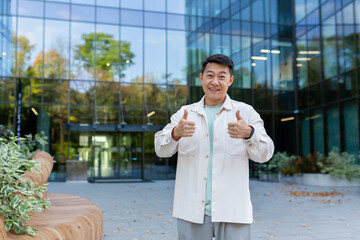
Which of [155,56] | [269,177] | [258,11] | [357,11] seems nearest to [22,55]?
[155,56]

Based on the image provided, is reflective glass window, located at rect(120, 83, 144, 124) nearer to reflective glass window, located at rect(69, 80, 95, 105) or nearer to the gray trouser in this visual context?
reflective glass window, located at rect(69, 80, 95, 105)

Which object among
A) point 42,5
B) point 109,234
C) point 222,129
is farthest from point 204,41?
point 222,129

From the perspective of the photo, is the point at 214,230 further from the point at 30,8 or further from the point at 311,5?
the point at 311,5

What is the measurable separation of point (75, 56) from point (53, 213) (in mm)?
18176

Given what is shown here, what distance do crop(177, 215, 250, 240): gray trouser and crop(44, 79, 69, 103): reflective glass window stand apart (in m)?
20.2

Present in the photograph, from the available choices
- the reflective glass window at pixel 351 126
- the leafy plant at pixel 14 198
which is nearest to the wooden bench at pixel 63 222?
the leafy plant at pixel 14 198

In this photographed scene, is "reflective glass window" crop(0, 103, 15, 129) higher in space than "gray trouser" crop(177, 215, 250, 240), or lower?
higher

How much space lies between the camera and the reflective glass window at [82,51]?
22.0 meters

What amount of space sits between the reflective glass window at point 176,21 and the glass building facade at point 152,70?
6 cm

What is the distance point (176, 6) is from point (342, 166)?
13.6m

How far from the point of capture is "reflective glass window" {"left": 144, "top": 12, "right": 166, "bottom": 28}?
76.0 ft

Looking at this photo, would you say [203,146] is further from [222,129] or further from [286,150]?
[286,150]

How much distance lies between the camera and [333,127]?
20031 millimetres

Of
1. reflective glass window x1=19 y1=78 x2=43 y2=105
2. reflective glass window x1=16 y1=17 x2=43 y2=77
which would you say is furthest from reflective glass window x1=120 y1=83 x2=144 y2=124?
reflective glass window x1=16 y1=17 x2=43 y2=77
